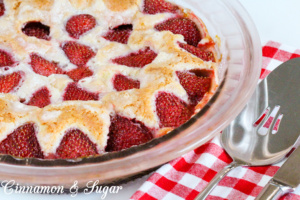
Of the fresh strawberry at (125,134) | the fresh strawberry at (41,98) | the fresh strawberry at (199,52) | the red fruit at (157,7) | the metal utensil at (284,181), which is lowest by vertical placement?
the fresh strawberry at (41,98)

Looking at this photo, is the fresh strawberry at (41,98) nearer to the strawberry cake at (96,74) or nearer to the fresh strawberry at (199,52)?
the strawberry cake at (96,74)

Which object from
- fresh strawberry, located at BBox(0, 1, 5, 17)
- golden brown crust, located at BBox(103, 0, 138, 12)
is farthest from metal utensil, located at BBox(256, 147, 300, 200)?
fresh strawberry, located at BBox(0, 1, 5, 17)

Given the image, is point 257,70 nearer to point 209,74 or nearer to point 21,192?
point 209,74

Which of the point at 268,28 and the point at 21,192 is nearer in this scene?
A: the point at 21,192

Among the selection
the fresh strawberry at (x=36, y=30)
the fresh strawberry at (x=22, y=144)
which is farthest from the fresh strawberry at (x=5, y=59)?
the fresh strawberry at (x=22, y=144)

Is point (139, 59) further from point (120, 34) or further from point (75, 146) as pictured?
point (75, 146)

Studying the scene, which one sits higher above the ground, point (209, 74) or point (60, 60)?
point (209, 74)

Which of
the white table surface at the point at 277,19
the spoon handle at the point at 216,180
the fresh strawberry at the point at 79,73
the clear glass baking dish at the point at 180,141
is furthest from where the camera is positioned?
the white table surface at the point at 277,19

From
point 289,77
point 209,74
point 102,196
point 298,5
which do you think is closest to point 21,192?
point 102,196
